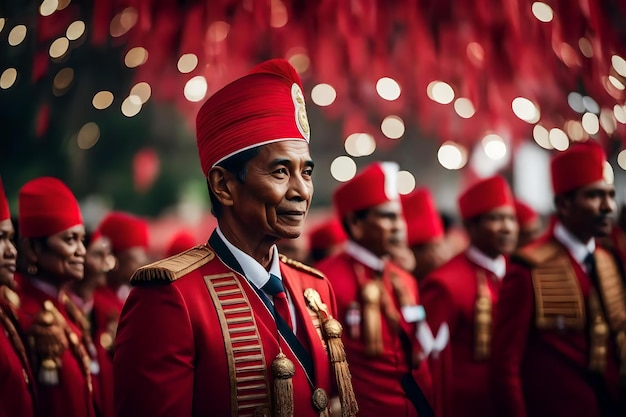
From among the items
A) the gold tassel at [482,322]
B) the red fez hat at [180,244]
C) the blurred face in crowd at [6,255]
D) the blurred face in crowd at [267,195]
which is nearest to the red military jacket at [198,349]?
the blurred face in crowd at [267,195]

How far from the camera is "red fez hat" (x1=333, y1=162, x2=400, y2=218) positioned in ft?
17.5

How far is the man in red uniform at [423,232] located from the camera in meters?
7.34

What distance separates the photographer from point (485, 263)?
591 cm

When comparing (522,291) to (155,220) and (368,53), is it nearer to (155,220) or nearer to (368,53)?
(368,53)

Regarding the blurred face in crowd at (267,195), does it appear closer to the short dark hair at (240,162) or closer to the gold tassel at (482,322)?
the short dark hair at (240,162)

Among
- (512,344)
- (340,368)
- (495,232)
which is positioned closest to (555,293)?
(512,344)

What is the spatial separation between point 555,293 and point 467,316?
1.11 metres

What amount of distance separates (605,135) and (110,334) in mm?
5599

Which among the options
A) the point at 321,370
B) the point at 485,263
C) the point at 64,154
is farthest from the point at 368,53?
the point at 321,370

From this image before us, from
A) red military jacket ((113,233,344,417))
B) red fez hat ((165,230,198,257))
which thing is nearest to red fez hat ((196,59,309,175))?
red military jacket ((113,233,344,417))

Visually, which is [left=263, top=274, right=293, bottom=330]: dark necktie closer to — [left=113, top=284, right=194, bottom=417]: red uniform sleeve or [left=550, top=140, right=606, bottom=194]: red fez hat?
[left=113, top=284, right=194, bottom=417]: red uniform sleeve

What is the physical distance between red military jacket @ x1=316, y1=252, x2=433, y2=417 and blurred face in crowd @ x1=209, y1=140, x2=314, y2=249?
1714 mm

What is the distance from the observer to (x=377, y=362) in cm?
460

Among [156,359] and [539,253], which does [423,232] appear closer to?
[539,253]
